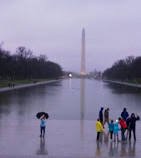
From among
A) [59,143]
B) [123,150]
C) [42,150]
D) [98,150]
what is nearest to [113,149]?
[123,150]

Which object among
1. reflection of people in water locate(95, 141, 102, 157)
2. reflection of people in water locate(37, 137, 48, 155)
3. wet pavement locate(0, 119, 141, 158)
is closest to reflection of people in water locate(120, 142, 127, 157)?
wet pavement locate(0, 119, 141, 158)

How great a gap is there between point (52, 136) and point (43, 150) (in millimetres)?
2225

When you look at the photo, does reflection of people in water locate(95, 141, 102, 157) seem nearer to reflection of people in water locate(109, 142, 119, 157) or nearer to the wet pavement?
the wet pavement

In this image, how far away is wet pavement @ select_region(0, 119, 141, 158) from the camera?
9.74 metres

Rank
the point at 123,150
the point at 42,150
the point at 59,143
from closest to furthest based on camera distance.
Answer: the point at 42,150 → the point at 123,150 → the point at 59,143

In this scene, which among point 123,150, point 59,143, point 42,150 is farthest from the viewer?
point 59,143

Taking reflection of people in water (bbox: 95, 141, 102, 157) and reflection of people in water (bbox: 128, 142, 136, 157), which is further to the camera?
reflection of people in water (bbox: 128, 142, 136, 157)

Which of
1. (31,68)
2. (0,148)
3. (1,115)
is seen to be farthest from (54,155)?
(31,68)

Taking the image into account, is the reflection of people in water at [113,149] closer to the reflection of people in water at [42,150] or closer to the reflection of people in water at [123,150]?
the reflection of people in water at [123,150]

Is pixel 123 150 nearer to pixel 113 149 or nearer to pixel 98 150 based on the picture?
pixel 113 149

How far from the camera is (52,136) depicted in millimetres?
12383

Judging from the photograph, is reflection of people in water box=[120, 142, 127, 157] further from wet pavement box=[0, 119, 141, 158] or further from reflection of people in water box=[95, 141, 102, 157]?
Answer: reflection of people in water box=[95, 141, 102, 157]

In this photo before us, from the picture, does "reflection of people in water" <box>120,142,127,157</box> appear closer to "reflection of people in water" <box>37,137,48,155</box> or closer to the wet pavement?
the wet pavement

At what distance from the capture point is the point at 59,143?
36.4ft
